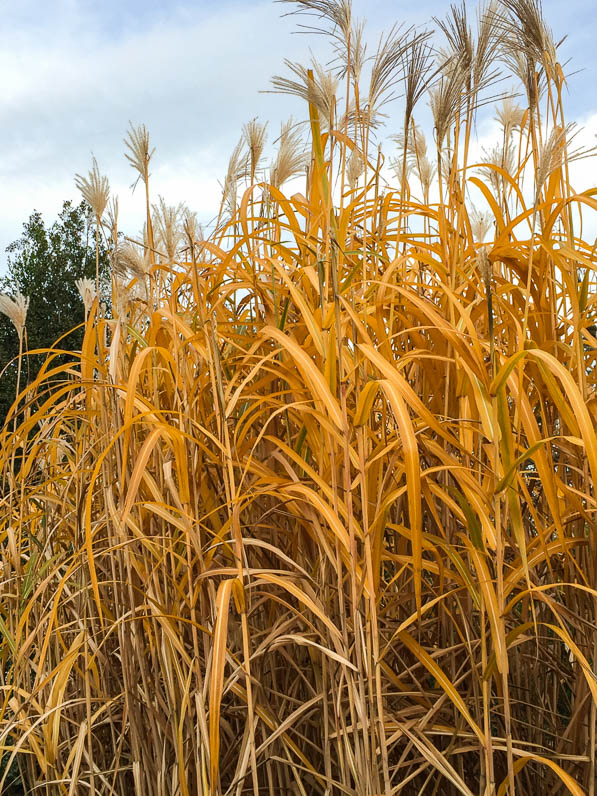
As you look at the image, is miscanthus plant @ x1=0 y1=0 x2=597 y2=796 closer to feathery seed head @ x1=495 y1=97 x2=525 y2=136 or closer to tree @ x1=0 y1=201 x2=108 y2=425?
feathery seed head @ x1=495 y1=97 x2=525 y2=136

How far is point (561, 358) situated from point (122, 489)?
2.56ft

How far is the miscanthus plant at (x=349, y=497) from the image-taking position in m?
0.96

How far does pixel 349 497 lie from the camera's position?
90 cm

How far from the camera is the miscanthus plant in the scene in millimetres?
965

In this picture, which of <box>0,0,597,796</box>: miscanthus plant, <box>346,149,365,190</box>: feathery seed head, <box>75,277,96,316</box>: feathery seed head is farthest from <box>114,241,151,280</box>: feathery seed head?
<box>346,149,365,190</box>: feathery seed head

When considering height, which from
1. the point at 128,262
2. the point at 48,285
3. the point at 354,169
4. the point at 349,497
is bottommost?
the point at 349,497

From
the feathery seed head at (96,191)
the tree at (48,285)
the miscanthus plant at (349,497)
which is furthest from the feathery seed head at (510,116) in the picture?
the tree at (48,285)

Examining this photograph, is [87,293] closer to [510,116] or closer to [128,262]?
[128,262]

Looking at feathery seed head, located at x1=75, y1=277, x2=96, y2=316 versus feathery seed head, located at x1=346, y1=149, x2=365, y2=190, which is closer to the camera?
feathery seed head, located at x1=75, y1=277, x2=96, y2=316

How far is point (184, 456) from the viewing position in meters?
1.04

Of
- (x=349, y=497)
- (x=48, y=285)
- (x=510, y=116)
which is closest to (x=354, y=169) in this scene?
(x=510, y=116)

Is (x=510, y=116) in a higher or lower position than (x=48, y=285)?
lower

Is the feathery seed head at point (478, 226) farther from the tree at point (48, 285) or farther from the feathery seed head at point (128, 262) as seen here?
the tree at point (48, 285)

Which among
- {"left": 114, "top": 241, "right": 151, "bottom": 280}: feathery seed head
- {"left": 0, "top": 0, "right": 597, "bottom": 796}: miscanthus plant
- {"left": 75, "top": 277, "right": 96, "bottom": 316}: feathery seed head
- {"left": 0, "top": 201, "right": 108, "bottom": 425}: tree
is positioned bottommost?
{"left": 0, "top": 0, "right": 597, "bottom": 796}: miscanthus plant
